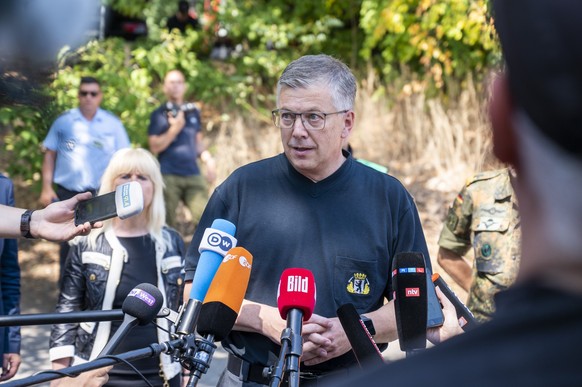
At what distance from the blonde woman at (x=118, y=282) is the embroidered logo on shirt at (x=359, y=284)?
117cm

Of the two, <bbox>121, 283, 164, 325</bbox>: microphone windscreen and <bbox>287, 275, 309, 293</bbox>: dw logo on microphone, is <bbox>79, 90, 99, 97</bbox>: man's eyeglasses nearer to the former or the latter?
<bbox>121, 283, 164, 325</bbox>: microphone windscreen

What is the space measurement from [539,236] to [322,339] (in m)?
2.29

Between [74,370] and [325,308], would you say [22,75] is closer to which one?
[74,370]

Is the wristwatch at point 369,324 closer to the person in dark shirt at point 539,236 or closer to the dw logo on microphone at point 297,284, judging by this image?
the dw logo on microphone at point 297,284

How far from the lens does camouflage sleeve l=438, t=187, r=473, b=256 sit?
4.75 metres

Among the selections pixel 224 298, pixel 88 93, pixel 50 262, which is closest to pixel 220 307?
pixel 224 298

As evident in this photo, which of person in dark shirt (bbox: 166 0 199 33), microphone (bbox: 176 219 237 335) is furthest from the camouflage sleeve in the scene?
person in dark shirt (bbox: 166 0 199 33)

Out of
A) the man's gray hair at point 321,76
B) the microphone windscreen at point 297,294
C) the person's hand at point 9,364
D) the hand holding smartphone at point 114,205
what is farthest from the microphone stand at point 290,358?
the person's hand at point 9,364

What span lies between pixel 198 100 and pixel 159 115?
4.06 meters

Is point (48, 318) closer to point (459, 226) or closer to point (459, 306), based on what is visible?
point (459, 306)

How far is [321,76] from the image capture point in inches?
144

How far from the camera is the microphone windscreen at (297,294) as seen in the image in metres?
2.65

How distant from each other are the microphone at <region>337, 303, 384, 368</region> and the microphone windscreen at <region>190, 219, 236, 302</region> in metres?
0.46

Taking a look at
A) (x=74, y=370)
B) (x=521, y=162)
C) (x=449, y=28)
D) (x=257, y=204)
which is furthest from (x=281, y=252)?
(x=449, y=28)
